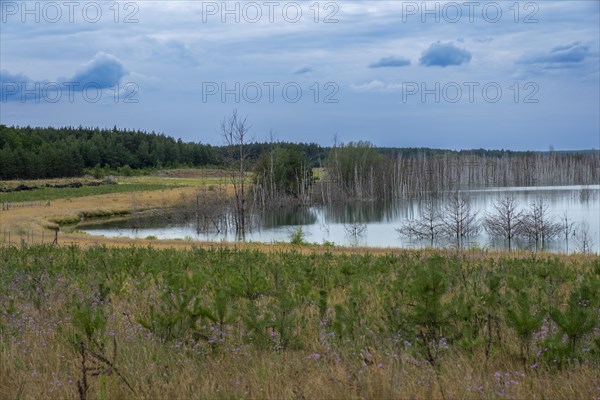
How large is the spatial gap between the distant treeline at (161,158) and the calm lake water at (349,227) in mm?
11669

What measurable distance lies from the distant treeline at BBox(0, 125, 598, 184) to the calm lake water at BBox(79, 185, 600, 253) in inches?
459

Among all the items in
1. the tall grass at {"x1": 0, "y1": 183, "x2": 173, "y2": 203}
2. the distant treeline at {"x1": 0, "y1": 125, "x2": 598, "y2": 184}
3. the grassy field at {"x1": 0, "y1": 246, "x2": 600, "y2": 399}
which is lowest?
the grassy field at {"x1": 0, "y1": 246, "x2": 600, "y2": 399}

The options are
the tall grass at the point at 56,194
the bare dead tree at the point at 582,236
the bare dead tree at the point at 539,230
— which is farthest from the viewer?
the tall grass at the point at 56,194

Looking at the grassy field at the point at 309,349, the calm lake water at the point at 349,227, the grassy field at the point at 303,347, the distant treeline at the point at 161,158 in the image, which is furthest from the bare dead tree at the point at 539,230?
the distant treeline at the point at 161,158

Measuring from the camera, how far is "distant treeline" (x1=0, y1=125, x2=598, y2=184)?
92250 millimetres

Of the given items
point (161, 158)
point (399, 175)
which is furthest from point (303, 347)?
point (161, 158)

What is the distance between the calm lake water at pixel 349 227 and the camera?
130 feet

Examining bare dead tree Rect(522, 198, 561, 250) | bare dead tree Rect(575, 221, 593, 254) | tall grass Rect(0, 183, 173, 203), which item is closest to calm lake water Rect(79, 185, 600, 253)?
bare dead tree Rect(575, 221, 593, 254)

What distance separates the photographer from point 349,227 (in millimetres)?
47438

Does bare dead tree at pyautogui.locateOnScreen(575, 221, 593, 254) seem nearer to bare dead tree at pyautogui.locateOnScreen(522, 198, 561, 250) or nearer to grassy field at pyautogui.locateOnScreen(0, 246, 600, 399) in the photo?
bare dead tree at pyautogui.locateOnScreen(522, 198, 561, 250)

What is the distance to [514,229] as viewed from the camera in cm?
4225

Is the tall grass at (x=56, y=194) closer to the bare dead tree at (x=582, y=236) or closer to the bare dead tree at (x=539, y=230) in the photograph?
the bare dead tree at (x=539, y=230)

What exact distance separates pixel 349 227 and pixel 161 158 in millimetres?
113342

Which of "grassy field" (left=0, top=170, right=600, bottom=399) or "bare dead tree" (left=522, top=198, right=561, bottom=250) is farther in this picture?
"bare dead tree" (left=522, top=198, right=561, bottom=250)
